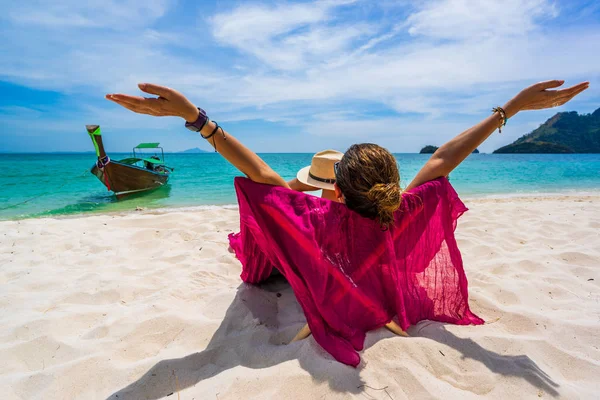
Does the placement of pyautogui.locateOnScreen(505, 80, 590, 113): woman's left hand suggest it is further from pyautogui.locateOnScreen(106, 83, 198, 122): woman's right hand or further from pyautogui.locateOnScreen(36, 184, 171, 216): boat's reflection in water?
pyautogui.locateOnScreen(36, 184, 171, 216): boat's reflection in water

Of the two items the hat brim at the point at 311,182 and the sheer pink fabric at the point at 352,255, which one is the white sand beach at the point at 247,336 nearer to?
the sheer pink fabric at the point at 352,255

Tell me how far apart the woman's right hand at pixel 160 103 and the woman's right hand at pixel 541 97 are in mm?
1832

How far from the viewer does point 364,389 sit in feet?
4.65

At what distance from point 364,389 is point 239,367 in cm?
64

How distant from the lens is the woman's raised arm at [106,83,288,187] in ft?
4.80

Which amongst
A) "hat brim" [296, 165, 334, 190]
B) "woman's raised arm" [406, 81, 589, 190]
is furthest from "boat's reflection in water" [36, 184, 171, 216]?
"woman's raised arm" [406, 81, 589, 190]

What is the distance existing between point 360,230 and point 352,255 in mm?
159

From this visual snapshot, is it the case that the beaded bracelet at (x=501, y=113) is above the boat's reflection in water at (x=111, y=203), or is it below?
above

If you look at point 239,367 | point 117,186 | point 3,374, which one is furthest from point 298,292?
point 117,186

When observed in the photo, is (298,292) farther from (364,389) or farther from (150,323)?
(150,323)

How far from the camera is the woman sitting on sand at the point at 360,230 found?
1635mm

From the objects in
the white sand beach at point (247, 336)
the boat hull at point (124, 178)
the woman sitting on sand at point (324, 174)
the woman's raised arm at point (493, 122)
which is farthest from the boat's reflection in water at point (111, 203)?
the woman's raised arm at point (493, 122)

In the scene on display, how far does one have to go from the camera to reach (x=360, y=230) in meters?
1.78

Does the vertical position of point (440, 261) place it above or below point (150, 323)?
above
